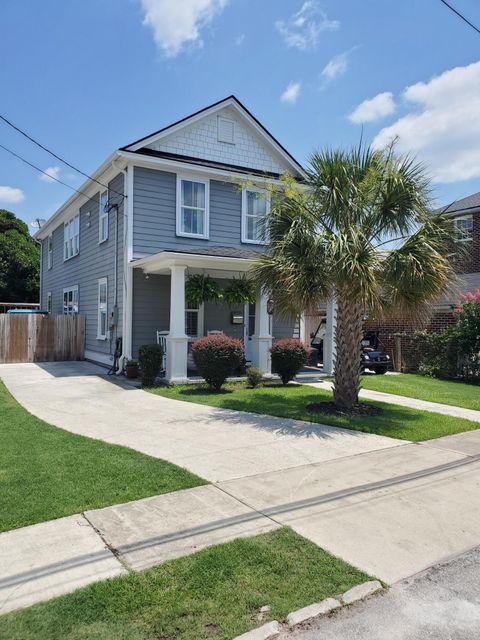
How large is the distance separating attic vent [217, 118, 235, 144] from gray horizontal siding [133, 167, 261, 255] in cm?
162

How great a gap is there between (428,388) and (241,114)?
10.2m

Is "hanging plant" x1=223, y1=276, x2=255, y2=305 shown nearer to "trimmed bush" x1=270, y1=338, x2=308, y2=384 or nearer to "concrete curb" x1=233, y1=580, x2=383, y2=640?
"trimmed bush" x1=270, y1=338, x2=308, y2=384

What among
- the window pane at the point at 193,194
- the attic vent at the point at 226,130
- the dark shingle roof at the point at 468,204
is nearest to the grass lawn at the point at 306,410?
the window pane at the point at 193,194

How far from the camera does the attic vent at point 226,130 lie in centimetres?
1497

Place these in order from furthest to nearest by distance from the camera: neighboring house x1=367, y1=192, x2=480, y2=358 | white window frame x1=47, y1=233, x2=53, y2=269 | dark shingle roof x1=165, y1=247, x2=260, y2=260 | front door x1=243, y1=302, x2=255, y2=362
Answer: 1. white window frame x1=47, y1=233, x2=53, y2=269
2. front door x1=243, y1=302, x2=255, y2=362
3. neighboring house x1=367, y1=192, x2=480, y2=358
4. dark shingle roof x1=165, y1=247, x2=260, y2=260

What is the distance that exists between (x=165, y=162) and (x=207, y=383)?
641cm

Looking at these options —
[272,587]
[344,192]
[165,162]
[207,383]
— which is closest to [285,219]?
[344,192]

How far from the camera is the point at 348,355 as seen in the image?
898cm

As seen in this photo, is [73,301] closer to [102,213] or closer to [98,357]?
[98,357]

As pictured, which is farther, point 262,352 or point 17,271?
Answer: point 17,271

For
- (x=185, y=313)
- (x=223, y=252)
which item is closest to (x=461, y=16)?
(x=223, y=252)

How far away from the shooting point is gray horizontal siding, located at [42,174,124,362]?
46.0ft

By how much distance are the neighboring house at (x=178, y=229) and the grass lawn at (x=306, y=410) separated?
1.36 metres

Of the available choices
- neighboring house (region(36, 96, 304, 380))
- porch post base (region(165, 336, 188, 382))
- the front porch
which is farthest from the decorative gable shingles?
porch post base (region(165, 336, 188, 382))
